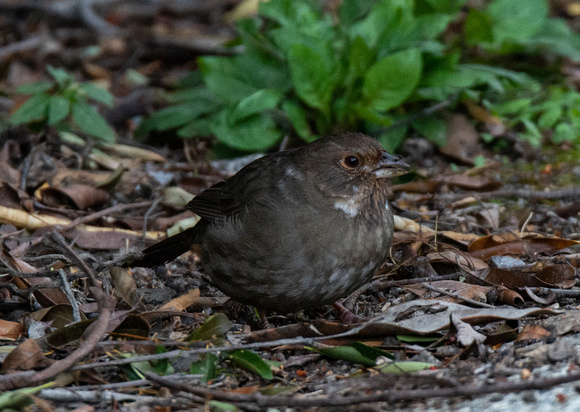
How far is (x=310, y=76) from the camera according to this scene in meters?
5.61

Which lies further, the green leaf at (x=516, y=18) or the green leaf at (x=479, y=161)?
the green leaf at (x=516, y=18)

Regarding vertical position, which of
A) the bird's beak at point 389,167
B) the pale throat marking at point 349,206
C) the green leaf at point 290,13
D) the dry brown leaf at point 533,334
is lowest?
the dry brown leaf at point 533,334

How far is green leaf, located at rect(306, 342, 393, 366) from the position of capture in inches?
123

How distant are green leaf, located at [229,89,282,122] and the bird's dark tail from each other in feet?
5.13

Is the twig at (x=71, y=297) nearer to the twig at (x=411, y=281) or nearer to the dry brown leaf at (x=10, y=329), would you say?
the dry brown leaf at (x=10, y=329)

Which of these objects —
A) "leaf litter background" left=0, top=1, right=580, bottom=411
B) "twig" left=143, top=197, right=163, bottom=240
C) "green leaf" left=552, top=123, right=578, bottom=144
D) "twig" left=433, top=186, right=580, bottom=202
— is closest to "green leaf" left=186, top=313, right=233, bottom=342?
"leaf litter background" left=0, top=1, right=580, bottom=411

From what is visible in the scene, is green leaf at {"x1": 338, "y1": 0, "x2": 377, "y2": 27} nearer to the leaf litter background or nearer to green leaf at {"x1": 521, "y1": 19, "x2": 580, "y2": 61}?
the leaf litter background

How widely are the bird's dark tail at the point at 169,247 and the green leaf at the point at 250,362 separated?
1.27m

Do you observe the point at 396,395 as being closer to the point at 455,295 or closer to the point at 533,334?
the point at 533,334

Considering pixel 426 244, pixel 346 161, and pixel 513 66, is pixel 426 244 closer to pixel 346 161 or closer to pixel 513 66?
pixel 346 161

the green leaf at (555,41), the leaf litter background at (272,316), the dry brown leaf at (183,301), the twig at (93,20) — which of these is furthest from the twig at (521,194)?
the twig at (93,20)

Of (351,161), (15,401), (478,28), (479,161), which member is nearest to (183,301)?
(351,161)

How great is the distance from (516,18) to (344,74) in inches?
65.2

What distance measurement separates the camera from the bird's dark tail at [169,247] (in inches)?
170
